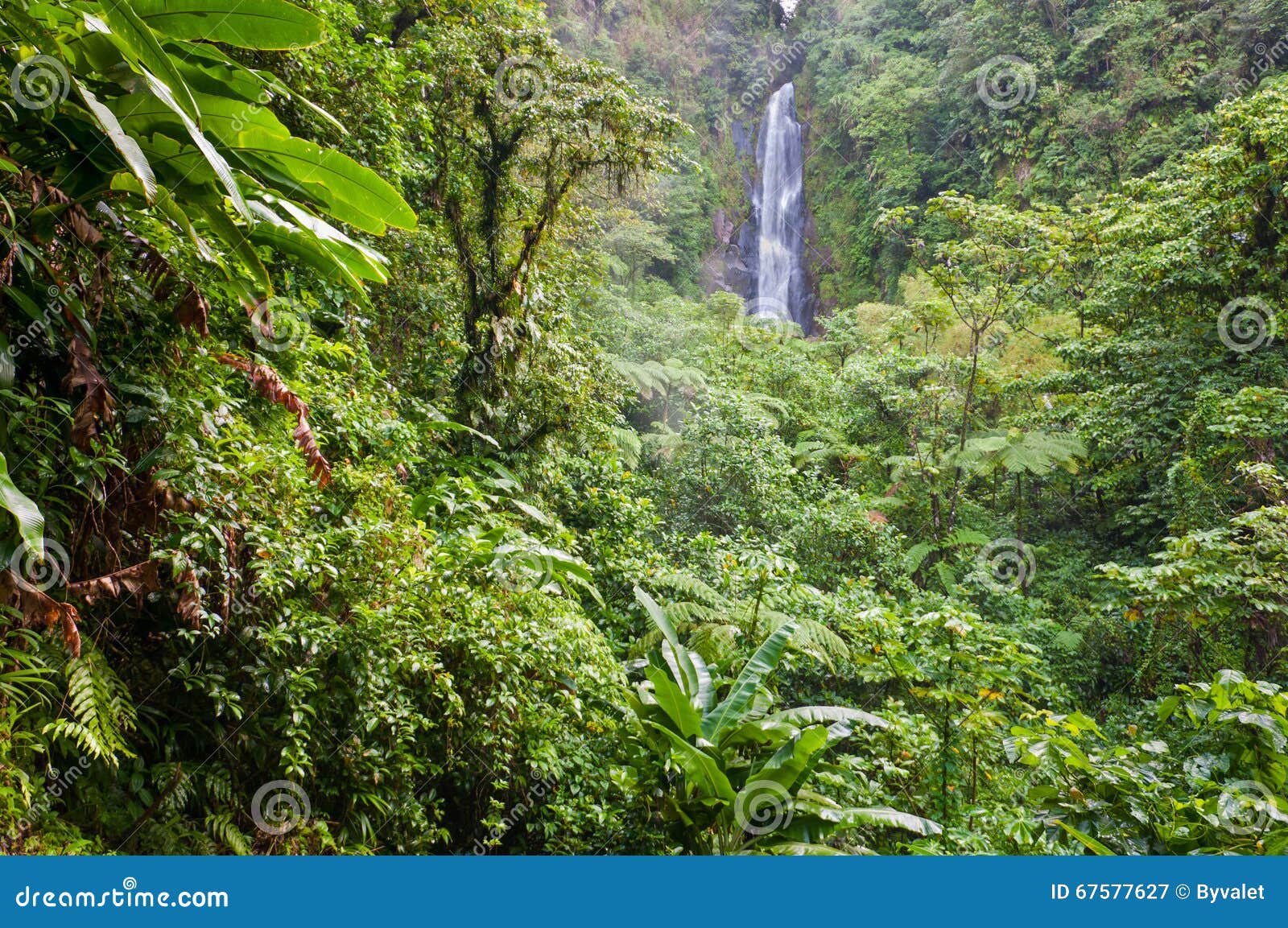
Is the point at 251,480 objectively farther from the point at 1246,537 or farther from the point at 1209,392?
the point at 1209,392

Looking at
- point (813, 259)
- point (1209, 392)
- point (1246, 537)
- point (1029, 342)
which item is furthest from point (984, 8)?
point (1246, 537)

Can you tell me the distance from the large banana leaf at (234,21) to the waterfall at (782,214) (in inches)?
638

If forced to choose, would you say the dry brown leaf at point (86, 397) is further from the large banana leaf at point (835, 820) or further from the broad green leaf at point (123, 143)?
the large banana leaf at point (835, 820)

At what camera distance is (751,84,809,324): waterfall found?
1869cm

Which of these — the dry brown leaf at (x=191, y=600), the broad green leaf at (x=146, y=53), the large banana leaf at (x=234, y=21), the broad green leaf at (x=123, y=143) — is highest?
the large banana leaf at (x=234, y=21)

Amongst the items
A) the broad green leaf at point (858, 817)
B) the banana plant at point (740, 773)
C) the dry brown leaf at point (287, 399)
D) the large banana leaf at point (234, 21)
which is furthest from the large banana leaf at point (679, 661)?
the large banana leaf at point (234, 21)

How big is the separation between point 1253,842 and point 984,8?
1717cm

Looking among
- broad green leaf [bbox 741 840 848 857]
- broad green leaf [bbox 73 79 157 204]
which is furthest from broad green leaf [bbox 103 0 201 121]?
broad green leaf [bbox 741 840 848 857]

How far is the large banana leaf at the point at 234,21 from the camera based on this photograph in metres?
2.09

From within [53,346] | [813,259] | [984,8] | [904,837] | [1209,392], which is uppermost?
[984,8]

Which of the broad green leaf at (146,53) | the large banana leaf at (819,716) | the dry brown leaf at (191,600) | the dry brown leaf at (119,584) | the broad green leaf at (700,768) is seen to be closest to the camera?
the broad green leaf at (146,53)

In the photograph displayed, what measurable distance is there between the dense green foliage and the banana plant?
0.06 ft

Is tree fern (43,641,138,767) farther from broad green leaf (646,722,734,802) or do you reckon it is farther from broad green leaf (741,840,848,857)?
broad green leaf (741,840,848,857)

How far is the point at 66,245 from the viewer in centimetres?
200
